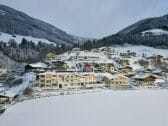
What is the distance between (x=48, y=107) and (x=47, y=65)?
53.5ft

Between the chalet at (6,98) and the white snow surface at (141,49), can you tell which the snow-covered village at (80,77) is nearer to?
the chalet at (6,98)

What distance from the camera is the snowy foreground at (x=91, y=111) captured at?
45.9ft

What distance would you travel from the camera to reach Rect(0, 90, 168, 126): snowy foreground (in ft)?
45.9

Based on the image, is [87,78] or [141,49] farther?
[141,49]

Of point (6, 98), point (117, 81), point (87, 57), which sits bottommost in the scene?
point (6, 98)

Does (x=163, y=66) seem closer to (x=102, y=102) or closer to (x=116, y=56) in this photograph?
(x=116, y=56)

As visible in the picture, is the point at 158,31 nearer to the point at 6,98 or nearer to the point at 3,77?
the point at 3,77

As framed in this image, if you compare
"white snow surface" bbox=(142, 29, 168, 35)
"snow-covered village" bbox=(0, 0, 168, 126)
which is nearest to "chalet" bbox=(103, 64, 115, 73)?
"snow-covered village" bbox=(0, 0, 168, 126)

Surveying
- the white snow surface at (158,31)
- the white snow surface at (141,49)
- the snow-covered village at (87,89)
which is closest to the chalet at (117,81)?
the snow-covered village at (87,89)

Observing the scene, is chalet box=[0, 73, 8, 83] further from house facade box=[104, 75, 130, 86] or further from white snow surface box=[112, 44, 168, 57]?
white snow surface box=[112, 44, 168, 57]

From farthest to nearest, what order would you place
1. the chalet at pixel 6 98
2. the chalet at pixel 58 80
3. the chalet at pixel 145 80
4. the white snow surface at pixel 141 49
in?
the white snow surface at pixel 141 49
the chalet at pixel 145 80
the chalet at pixel 58 80
the chalet at pixel 6 98

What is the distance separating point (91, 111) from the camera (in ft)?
53.5

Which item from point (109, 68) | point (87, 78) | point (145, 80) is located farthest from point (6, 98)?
point (109, 68)

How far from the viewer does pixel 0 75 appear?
31.9 meters
